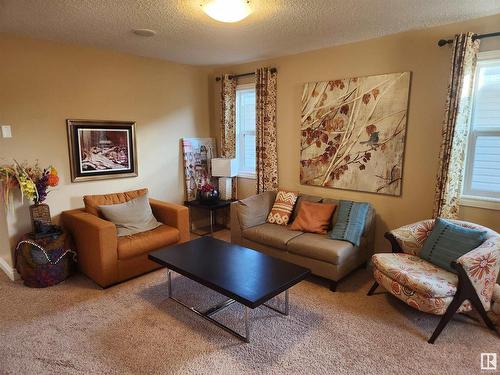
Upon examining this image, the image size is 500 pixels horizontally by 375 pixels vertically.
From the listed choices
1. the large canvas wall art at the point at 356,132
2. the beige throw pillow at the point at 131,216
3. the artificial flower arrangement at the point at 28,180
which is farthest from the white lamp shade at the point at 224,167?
the artificial flower arrangement at the point at 28,180

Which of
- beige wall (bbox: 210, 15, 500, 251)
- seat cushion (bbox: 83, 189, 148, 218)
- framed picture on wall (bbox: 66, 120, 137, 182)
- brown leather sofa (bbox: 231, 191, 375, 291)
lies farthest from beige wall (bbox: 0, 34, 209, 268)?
beige wall (bbox: 210, 15, 500, 251)

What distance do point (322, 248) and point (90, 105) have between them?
297 centimetres

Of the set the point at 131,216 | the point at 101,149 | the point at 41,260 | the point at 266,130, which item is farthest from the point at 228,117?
the point at 41,260

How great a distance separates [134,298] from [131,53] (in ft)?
9.20

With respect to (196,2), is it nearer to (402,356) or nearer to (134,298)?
(134,298)

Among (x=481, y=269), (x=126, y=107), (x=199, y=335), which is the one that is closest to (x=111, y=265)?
(x=199, y=335)

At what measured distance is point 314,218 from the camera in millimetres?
3457

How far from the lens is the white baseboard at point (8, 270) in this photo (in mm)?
3191

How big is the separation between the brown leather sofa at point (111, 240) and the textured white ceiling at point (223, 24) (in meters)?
1.71

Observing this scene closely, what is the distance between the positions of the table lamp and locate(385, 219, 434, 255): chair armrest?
2.29m

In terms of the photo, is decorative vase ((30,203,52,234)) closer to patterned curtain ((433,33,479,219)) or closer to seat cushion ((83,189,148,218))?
seat cushion ((83,189,148,218))

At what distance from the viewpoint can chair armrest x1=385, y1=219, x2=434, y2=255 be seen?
9.25ft

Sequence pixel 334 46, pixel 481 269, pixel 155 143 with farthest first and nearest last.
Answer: pixel 155 143
pixel 334 46
pixel 481 269

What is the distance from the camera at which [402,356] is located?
82.3 inches
